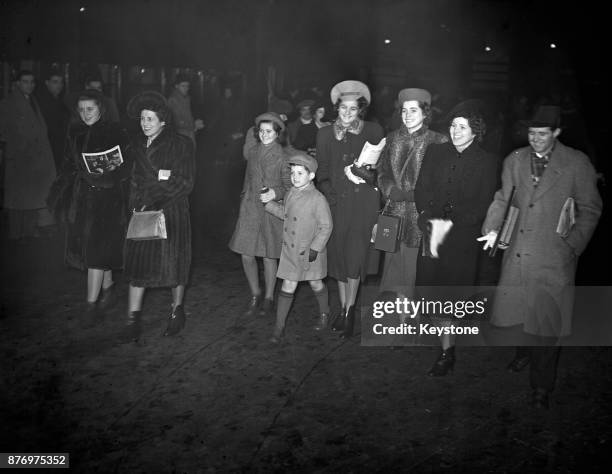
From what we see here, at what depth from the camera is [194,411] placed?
179 inches

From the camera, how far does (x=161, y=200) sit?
5598mm

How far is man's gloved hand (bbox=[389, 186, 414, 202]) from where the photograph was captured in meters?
5.50

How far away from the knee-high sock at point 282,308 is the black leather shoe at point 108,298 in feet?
5.23

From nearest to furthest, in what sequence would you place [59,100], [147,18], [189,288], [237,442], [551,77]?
[237,442] < [189,288] < [59,100] < [147,18] < [551,77]

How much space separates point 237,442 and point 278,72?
10.6 m

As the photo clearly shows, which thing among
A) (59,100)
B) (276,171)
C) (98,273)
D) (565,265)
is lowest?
(98,273)

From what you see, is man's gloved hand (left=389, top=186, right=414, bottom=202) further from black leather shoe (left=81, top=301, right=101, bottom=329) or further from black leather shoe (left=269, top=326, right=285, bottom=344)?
black leather shoe (left=81, top=301, right=101, bottom=329)

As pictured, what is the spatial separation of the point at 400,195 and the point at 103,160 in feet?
7.55

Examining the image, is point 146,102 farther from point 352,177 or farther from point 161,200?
point 352,177

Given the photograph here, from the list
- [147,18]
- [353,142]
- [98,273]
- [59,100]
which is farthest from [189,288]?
[147,18]

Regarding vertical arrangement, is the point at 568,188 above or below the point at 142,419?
above

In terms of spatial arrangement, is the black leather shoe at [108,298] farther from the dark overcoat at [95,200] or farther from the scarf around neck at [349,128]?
the scarf around neck at [349,128]

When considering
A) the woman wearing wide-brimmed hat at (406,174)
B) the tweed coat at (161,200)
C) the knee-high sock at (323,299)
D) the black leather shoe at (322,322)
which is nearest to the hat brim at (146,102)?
the tweed coat at (161,200)

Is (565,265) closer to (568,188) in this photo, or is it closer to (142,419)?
(568,188)
